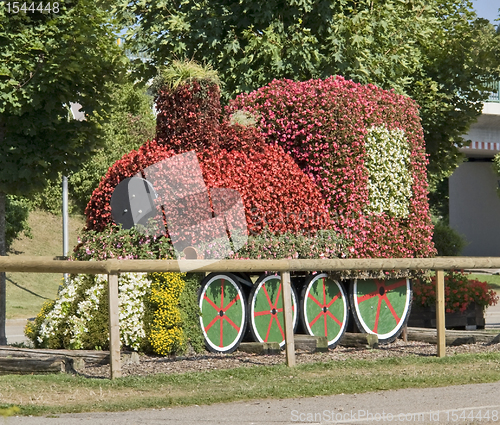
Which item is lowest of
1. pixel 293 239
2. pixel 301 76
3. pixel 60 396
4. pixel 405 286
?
pixel 60 396

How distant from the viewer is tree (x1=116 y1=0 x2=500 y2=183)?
14555mm

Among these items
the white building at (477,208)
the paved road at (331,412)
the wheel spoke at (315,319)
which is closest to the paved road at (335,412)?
the paved road at (331,412)

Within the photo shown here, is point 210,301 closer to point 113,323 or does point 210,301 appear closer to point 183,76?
point 113,323

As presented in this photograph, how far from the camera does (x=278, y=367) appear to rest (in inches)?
311

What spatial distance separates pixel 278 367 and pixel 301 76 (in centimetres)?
832

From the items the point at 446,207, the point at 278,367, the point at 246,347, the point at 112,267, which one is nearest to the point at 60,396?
the point at 112,267

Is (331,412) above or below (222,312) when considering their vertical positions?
below

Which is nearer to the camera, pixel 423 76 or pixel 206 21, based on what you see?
pixel 206 21

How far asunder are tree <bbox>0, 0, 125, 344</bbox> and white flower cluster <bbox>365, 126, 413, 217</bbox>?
4.09 m

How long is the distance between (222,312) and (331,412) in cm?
328

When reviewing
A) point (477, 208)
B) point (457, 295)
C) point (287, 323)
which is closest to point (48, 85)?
point (287, 323)

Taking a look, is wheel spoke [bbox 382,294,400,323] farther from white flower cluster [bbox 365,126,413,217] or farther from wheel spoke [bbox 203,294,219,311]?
wheel spoke [bbox 203,294,219,311]

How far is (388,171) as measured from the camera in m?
10.4

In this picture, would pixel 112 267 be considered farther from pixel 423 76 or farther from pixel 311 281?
pixel 423 76
